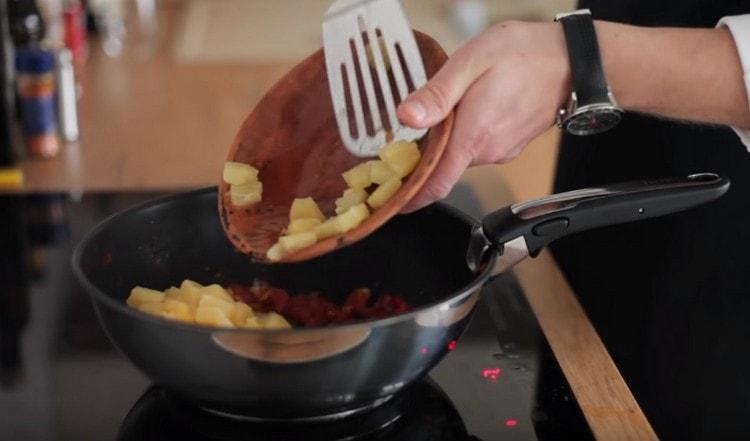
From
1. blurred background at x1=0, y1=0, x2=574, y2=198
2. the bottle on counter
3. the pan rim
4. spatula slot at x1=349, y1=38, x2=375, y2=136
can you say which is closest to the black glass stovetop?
the pan rim

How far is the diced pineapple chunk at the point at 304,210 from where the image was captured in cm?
93

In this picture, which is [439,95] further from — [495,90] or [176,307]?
[176,307]

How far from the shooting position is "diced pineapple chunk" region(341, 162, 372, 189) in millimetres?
910

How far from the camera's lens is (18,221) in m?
1.27

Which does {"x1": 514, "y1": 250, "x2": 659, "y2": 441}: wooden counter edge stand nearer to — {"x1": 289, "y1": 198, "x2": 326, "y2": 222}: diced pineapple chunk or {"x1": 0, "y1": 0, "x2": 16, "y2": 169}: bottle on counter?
{"x1": 289, "y1": 198, "x2": 326, "y2": 222}: diced pineapple chunk

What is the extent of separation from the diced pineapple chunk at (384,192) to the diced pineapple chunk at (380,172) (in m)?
0.01

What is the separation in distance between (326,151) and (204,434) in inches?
10.8

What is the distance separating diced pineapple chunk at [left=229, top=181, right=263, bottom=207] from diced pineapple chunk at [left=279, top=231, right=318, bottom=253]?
0.29ft

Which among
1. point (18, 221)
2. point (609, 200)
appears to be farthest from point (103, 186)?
point (609, 200)

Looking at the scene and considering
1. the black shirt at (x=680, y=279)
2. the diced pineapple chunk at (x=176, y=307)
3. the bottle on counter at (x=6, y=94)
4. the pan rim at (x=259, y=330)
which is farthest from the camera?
the bottle on counter at (x=6, y=94)

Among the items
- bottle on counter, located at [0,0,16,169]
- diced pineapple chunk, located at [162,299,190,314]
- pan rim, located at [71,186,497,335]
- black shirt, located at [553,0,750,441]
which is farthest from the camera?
bottle on counter, located at [0,0,16,169]

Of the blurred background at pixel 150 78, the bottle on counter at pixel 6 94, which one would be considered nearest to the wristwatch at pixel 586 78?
the blurred background at pixel 150 78

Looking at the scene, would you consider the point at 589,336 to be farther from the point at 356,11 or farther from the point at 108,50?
the point at 108,50

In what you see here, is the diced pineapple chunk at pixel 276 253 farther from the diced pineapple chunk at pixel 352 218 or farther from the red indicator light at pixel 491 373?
the red indicator light at pixel 491 373
